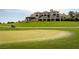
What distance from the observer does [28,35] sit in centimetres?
334

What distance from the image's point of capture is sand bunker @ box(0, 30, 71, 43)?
3.33 m

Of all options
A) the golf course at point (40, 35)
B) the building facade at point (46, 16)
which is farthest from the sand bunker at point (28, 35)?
the building facade at point (46, 16)

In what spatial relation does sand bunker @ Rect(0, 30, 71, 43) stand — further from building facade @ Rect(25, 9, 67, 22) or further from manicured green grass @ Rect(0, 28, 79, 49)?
building facade @ Rect(25, 9, 67, 22)

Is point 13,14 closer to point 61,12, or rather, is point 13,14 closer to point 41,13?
point 41,13

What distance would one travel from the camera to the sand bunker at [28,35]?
333cm

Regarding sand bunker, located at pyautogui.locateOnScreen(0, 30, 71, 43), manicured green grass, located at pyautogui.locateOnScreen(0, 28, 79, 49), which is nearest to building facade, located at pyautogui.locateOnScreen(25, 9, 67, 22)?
sand bunker, located at pyautogui.locateOnScreen(0, 30, 71, 43)

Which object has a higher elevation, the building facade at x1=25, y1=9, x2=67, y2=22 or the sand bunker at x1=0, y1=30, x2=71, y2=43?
the building facade at x1=25, y1=9, x2=67, y2=22

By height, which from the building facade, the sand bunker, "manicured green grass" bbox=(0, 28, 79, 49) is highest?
the building facade

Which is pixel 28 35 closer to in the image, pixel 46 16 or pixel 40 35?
pixel 40 35

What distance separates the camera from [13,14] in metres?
3.38
